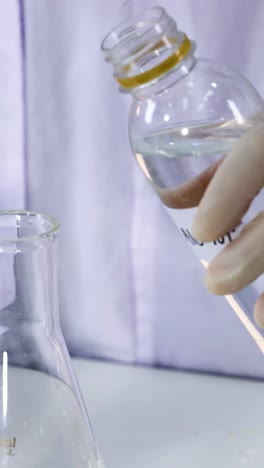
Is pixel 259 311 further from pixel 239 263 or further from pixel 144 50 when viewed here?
pixel 144 50

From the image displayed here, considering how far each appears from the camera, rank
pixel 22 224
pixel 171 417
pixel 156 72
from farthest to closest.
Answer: pixel 171 417
pixel 22 224
pixel 156 72

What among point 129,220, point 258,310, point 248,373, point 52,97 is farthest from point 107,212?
point 258,310

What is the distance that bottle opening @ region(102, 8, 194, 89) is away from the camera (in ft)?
1.77

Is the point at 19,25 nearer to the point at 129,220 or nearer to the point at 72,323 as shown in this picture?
the point at 129,220

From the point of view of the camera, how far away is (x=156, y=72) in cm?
54

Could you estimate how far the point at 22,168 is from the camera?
941 mm

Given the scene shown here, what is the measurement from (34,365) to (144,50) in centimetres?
27

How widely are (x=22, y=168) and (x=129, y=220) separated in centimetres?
14

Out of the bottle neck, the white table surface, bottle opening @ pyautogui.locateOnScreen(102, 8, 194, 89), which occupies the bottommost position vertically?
the white table surface

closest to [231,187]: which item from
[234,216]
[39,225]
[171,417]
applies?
[234,216]

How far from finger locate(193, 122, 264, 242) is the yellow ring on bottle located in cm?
8

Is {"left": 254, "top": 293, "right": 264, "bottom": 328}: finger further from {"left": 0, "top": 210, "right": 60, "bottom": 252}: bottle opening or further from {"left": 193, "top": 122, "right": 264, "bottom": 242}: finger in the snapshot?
{"left": 0, "top": 210, "right": 60, "bottom": 252}: bottle opening

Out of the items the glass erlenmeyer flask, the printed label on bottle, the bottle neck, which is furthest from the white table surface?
the bottle neck

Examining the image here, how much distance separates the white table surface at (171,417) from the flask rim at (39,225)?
27 cm
